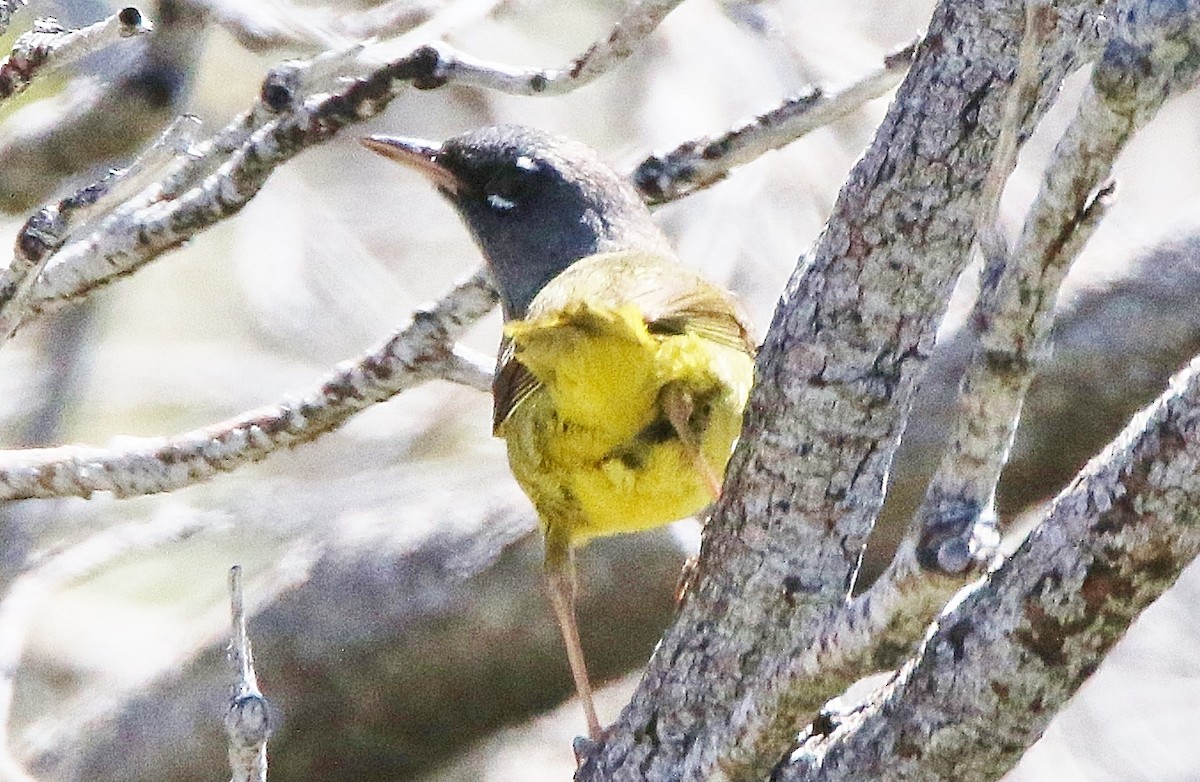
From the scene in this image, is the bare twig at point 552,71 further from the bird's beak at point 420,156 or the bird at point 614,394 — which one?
the bird's beak at point 420,156

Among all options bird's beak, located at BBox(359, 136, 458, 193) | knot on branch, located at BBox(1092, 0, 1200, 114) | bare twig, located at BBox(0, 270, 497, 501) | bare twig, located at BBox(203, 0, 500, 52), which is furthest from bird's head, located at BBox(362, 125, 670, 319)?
knot on branch, located at BBox(1092, 0, 1200, 114)

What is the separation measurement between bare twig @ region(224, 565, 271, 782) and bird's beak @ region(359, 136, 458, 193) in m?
1.88

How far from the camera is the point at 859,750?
1959mm

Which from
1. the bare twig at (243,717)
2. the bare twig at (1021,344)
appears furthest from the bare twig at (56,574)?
the bare twig at (1021,344)

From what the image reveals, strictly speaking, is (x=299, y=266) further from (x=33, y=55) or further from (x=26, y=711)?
(x=33, y=55)

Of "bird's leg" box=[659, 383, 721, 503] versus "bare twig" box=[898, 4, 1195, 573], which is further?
"bird's leg" box=[659, 383, 721, 503]

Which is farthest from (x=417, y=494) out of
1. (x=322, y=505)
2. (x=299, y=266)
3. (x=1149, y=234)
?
(x=1149, y=234)

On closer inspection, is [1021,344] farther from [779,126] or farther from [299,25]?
[299,25]

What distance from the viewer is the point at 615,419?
9.07 ft

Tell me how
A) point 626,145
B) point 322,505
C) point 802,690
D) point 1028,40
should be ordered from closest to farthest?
point 1028,40, point 802,690, point 322,505, point 626,145

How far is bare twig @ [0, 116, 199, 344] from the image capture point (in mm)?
2525

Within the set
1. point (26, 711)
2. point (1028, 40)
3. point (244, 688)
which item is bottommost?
point (26, 711)

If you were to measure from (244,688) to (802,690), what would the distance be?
28.0 inches

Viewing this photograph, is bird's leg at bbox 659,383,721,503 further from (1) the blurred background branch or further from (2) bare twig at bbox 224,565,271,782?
(2) bare twig at bbox 224,565,271,782
